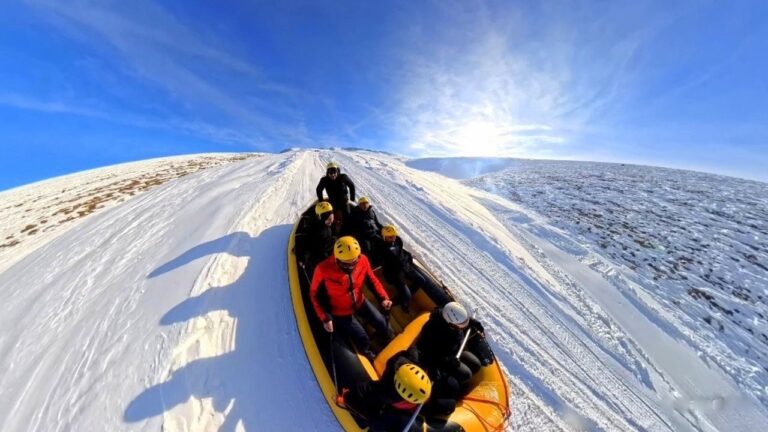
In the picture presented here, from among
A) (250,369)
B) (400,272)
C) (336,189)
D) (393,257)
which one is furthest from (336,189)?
(250,369)

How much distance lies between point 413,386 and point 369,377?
103 cm

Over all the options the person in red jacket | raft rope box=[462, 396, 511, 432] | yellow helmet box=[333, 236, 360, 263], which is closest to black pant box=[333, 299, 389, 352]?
the person in red jacket

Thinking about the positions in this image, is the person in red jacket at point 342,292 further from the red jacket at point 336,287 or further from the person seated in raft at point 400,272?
the person seated in raft at point 400,272

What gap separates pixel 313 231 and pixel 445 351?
3.20 metres

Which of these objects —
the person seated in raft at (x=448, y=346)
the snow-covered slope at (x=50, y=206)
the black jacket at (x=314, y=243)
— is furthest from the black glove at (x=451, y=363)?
the snow-covered slope at (x=50, y=206)

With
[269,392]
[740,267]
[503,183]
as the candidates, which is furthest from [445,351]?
[503,183]

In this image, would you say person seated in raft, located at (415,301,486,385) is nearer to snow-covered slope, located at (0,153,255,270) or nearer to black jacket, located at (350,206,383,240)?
black jacket, located at (350,206,383,240)

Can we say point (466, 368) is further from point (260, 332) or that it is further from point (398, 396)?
point (260, 332)

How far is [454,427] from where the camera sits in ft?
9.05

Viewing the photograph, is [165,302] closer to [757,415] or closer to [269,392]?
[269,392]

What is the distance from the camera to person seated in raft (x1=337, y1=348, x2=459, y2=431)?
2332mm

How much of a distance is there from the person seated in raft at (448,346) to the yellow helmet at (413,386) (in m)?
1.00

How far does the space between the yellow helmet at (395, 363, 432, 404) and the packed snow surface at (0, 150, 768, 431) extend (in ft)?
5.33

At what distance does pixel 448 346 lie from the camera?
335 cm
